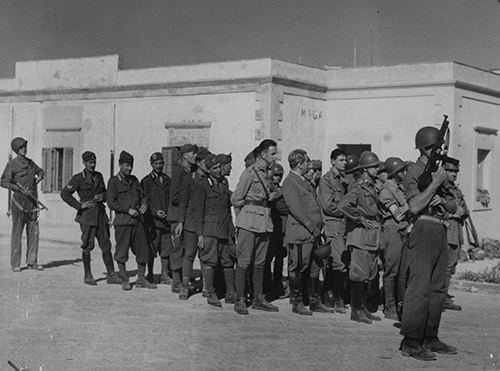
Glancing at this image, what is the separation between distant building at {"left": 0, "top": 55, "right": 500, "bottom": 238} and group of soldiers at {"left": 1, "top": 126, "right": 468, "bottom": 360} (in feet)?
24.2

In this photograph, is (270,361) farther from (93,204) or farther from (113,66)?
(113,66)

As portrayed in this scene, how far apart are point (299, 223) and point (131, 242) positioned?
8.77ft

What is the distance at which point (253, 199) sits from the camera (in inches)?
332

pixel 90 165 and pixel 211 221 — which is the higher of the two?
pixel 90 165

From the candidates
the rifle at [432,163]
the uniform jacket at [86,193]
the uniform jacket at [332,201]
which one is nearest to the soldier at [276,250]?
the uniform jacket at [332,201]

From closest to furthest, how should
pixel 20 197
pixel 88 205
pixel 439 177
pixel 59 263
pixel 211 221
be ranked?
pixel 439 177 < pixel 211 221 < pixel 88 205 < pixel 20 197 < pixel 59 263

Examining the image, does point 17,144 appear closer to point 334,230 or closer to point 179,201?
point 179,201

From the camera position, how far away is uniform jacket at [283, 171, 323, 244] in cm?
832

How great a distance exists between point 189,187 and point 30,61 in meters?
14.3

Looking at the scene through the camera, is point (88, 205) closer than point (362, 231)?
No

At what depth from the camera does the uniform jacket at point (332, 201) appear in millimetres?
8820

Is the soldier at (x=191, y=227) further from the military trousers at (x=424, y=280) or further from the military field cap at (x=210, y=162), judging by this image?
the military trousers at (x=424, y=280)

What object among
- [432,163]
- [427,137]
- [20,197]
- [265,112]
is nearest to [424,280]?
[432,163]

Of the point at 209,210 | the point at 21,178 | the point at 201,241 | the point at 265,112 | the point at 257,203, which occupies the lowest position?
the point at 201,241
